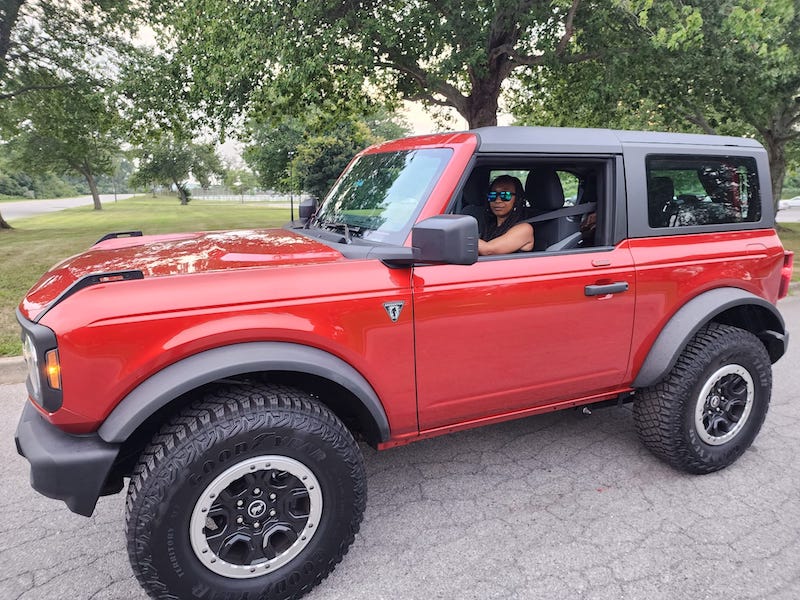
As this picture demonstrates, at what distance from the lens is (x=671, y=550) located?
261 centimetres

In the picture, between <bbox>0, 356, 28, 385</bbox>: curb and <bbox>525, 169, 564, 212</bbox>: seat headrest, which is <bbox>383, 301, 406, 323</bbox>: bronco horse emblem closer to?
<bbox>525, 169, 564, 212</bbox>: seat headrest

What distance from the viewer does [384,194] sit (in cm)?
296

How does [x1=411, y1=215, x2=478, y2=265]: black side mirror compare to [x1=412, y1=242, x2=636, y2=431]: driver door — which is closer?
[x1=411, y1=215, x2=478, y2=265]: black side mirror


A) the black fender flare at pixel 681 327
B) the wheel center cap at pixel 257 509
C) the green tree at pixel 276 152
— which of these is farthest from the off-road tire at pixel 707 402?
the green tree at pixel 276 152

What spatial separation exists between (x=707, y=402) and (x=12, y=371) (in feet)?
17.9

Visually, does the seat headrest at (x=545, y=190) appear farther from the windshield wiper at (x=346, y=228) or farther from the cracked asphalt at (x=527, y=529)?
the cracked asphalt at (x=527, y=529)

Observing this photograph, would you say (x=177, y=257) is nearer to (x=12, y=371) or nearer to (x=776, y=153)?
(x=12, y=371)

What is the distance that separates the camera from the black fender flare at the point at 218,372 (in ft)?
6.52

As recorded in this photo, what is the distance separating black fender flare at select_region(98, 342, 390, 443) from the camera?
1.99m

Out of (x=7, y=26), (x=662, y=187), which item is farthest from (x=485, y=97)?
(x=7, y=26)

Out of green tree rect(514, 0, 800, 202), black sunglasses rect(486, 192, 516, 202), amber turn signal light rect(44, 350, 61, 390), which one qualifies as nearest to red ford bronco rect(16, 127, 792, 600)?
amber turn signal light rect(44, 350, 61, 390)

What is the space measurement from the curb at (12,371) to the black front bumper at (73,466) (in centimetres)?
340

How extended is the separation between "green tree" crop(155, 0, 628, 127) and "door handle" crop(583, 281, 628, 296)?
7.51m

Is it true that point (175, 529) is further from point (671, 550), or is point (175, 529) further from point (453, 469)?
point (671, 550)
